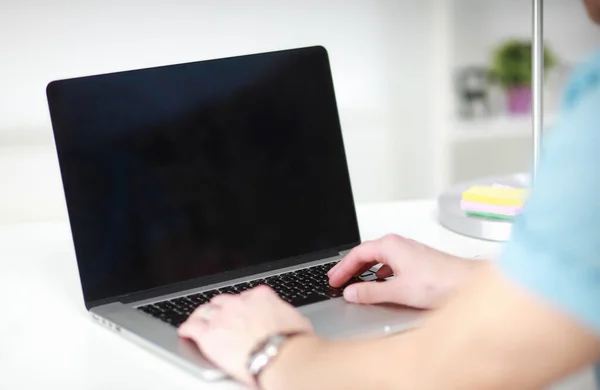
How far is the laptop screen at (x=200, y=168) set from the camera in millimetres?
1050

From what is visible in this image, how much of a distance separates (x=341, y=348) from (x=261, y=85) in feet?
1.68

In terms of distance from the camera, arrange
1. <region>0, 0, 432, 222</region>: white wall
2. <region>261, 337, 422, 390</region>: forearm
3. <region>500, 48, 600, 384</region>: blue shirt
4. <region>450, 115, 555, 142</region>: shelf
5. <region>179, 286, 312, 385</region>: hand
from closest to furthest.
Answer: <region>500, 48, 600, 384</region>: blue shirt, <region>261, 337, 422, 390</region>: forearm, <region>179, 286, 312, 385</region>: hand, <region>0, 0, 432, 222</region>: white wall, <region>450, 115, 555, 142</region>: shelf

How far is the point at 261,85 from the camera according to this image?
3.89ft

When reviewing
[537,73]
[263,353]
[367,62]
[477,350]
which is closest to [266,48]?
[367,62]

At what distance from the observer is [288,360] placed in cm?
77

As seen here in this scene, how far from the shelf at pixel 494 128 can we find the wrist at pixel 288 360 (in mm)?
1614

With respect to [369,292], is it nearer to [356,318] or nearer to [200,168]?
[356,318]

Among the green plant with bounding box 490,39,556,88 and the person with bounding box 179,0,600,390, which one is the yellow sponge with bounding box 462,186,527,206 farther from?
the green plant with bounding box 490,39,556,88

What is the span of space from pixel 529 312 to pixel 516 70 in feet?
6.34

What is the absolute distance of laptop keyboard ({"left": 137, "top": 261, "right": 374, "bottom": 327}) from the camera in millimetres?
988

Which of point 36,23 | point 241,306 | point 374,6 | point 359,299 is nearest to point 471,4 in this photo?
point 374,6

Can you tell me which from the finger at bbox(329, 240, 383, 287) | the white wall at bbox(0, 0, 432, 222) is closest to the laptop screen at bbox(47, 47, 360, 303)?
the finger at bbox(329, 240, 383, 287)

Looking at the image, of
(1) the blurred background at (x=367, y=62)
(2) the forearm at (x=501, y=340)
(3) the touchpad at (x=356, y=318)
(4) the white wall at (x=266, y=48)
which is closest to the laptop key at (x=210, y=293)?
(3) the touchpad at (x=356, y=318)

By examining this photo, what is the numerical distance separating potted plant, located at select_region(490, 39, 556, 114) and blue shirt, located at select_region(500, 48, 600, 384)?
1.88 metres
